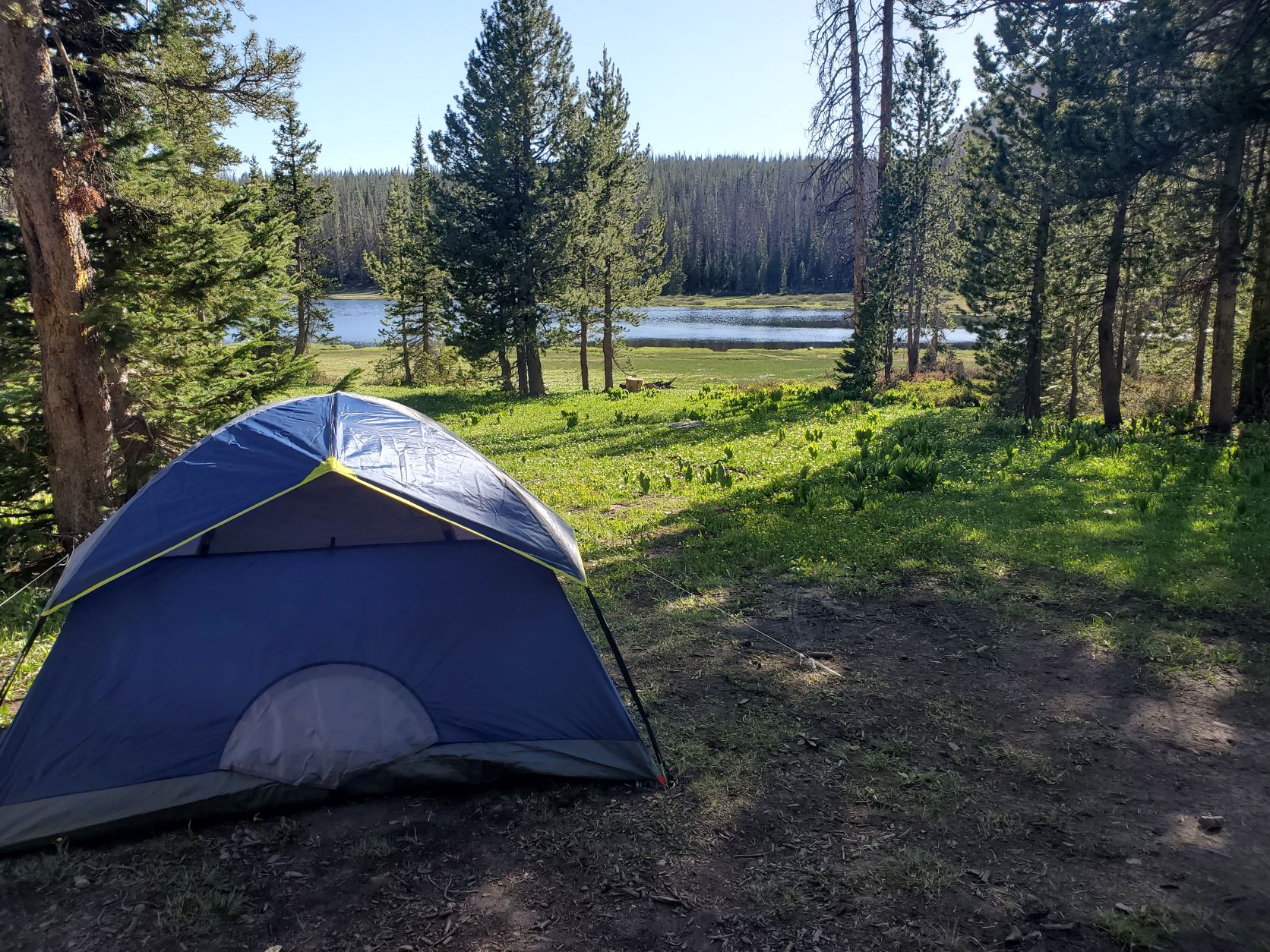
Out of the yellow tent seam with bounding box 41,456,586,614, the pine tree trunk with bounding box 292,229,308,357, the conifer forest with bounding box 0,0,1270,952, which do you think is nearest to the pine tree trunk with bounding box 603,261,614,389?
the conifer forest with bounding box 0,0,1270,952

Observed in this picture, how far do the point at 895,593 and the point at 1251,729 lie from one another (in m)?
2.72

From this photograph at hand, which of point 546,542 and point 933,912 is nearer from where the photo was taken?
point 933,912

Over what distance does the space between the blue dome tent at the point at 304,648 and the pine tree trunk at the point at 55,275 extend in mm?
4361

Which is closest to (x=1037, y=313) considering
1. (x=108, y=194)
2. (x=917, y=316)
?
(x=917, y=316)

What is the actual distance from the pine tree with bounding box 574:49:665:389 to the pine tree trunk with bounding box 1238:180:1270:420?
16737mm

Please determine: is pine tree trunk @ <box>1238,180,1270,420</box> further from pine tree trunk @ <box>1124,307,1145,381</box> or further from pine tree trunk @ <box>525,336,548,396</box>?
pine tree trunk @ <box>525,336,548,396</box>

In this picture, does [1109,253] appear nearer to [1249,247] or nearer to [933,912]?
[1249,247]

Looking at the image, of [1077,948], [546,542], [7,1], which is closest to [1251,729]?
[1077,948]

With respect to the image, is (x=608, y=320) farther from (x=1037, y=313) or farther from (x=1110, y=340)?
(x=1110, y=340)

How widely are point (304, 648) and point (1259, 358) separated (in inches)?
617

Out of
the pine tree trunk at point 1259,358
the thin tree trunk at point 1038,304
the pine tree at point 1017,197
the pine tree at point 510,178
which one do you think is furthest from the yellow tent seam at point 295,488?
the pine tree at point 510,178

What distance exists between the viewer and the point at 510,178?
77.8ft

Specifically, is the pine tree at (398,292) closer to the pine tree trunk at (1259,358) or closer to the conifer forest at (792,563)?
the conifer forest at (792,563)

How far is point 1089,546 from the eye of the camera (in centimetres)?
771
